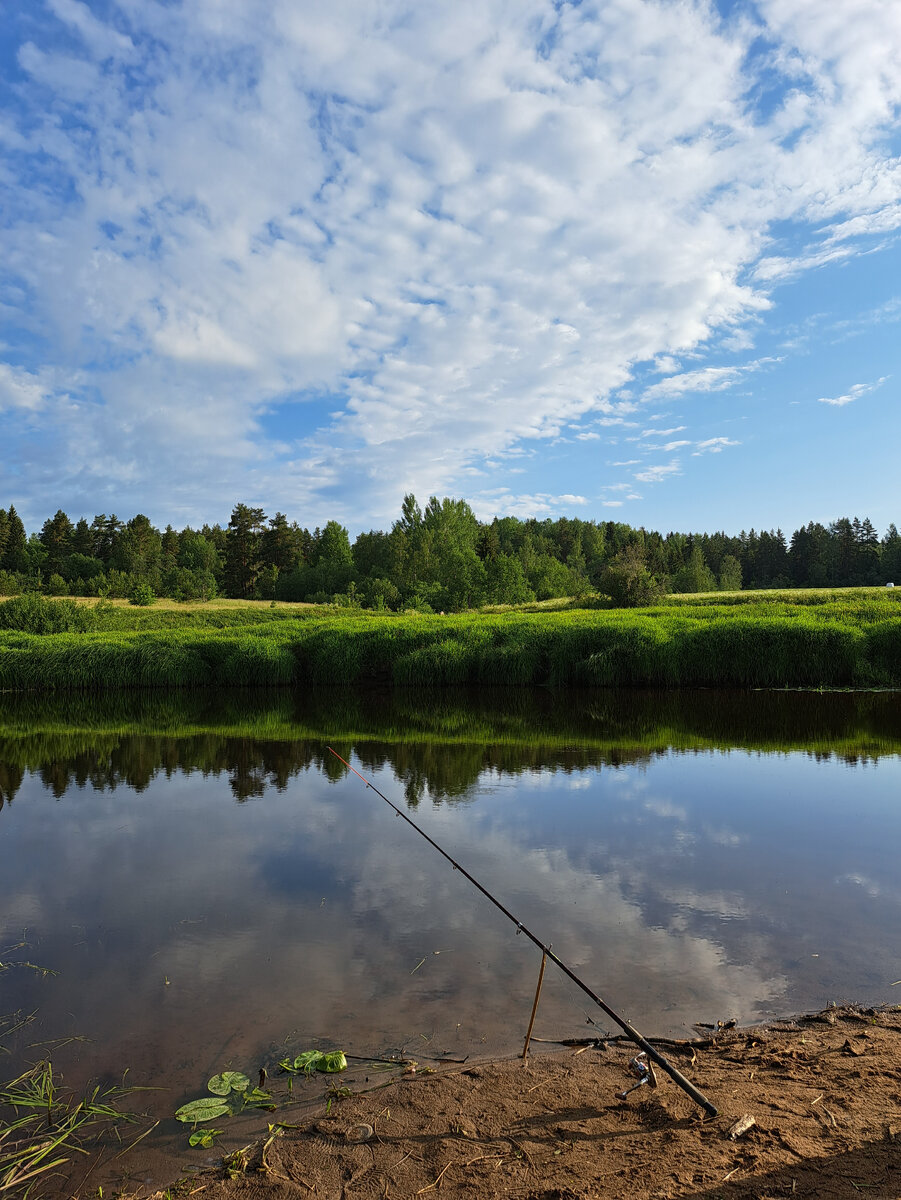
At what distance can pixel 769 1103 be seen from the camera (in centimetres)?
290

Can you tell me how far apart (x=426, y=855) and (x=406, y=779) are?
148 inches

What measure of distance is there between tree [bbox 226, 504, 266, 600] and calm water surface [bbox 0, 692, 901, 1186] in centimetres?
5864

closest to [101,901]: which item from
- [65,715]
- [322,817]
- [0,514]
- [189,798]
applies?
[322,817]

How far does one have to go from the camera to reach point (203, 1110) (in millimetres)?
3301

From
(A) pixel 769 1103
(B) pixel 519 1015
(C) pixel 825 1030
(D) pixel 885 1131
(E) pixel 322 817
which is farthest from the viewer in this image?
(E) pixel 322 817

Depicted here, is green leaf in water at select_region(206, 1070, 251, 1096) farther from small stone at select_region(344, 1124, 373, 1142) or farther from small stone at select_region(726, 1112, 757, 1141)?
small stone at select_region(726, 1112, 757, 1141)

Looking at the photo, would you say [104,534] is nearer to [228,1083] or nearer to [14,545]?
[14,545]

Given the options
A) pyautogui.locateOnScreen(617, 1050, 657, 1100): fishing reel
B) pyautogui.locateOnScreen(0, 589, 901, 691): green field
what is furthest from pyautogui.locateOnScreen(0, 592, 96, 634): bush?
pyautogui.locateOnScreen(617, 1050, 657, 1100): fishing reel

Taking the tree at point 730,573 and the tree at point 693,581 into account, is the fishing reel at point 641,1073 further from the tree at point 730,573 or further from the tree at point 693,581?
the tree at point 730,573

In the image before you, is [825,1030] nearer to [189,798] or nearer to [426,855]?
[426,855]

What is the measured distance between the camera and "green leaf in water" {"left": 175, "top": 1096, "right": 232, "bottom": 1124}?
3254 millimetres

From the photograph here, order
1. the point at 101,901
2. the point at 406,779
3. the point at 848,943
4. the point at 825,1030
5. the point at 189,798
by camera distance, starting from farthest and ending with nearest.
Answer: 1. the point at 406,779
2. the point at 189,798
3. the point at 101,901
4. the point at 848,943
5. the point at 825,1030

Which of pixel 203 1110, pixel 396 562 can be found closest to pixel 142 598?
pixel 396 562

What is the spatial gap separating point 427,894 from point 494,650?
63.1ft
